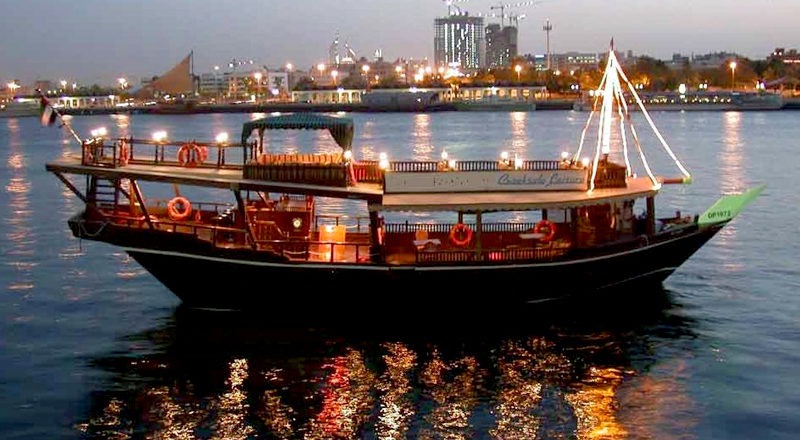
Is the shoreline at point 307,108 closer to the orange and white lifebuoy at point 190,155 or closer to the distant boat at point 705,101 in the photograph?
the distant boat at point 705,101

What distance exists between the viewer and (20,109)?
177m

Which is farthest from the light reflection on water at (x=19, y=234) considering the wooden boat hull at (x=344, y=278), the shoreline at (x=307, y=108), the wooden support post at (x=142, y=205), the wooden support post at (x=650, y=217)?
the shoreline at (x=307, y=108)

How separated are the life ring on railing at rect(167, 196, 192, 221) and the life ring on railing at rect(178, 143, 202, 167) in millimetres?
713

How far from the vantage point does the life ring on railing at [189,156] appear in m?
18.9

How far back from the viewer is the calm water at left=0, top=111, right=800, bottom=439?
14.2 meters

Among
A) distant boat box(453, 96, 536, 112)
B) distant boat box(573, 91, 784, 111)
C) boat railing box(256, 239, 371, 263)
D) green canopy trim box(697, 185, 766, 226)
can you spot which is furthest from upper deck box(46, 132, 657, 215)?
distant boat box(453, 96, 536, 112)

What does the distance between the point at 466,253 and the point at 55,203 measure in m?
25.7

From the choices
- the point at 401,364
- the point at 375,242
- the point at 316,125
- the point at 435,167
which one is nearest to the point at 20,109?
the point at 435,167

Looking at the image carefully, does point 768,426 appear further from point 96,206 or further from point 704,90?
point 704,90

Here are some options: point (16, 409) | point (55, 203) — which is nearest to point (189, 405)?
point (16, 409)

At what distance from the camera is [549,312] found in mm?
18953

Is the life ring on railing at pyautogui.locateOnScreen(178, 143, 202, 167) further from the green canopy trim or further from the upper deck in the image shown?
the green canopy trim

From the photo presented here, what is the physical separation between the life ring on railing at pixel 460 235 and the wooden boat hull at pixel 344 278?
0.85 m

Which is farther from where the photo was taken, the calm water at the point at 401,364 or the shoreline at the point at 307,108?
the shoreline at the point at 307,108
